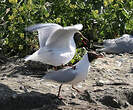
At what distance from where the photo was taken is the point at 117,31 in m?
5.66

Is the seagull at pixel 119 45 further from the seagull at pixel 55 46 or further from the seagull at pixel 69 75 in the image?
the seagull at pixel 69 75

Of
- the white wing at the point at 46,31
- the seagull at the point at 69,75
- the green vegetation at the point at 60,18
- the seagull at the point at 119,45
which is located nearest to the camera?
the seagull at the point at 69,75

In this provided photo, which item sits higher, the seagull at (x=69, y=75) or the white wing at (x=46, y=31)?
the white wing at (x=46, y=31)

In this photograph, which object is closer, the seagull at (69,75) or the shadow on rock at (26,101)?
the shadow on rock at (26,101)

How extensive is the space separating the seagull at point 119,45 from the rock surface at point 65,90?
0.58 m

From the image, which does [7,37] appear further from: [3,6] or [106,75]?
[106,75]

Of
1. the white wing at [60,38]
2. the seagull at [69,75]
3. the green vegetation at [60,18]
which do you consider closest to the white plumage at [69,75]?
the seagull at [69,75]

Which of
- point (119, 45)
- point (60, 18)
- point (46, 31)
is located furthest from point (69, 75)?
point (119, 45)

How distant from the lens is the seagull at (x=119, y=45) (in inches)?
203

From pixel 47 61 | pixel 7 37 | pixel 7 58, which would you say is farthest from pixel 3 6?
pixel 47 61

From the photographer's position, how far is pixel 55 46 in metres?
3.80

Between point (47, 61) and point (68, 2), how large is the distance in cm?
164

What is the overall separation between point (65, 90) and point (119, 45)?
1805 mm

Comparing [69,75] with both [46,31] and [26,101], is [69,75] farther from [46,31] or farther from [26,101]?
[46,31]
